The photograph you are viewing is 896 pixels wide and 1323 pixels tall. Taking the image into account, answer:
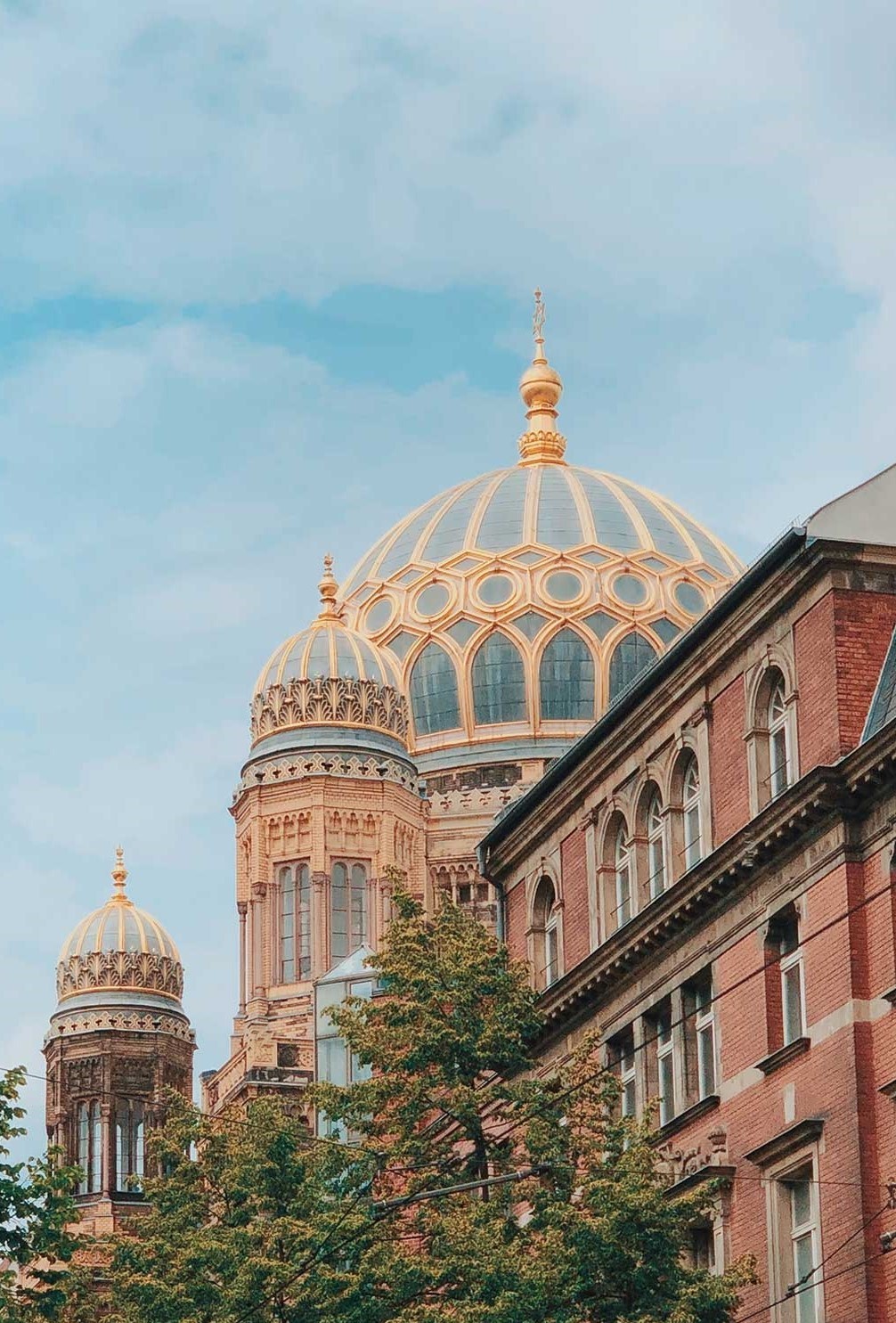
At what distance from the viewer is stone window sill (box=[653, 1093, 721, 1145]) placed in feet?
156

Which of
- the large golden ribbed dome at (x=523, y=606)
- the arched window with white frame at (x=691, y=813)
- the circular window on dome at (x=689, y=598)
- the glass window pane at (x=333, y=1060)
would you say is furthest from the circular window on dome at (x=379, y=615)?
the arched window with white frame at (x=691, y=813)

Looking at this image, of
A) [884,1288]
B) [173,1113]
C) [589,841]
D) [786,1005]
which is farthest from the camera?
[173,1113]

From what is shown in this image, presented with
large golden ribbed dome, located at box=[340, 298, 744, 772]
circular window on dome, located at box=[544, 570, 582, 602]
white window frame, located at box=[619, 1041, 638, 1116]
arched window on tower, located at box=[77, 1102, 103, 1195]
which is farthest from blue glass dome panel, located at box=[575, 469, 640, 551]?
white window frame, located at box=[619, 1041, 638, 1116]

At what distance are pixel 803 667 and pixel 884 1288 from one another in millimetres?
8674

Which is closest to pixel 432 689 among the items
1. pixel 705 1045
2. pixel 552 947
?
pixel 552 947

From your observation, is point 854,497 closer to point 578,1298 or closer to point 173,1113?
point 578,1298

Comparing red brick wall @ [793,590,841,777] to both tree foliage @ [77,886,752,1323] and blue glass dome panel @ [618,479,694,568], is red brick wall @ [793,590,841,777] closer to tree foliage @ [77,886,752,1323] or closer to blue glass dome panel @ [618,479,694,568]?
tree foliage @ [77,886,752,1323]

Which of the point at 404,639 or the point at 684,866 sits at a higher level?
the point at 404,639

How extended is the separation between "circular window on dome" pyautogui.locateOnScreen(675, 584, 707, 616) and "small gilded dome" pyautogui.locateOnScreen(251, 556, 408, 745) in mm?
16375

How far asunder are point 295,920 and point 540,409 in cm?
3488

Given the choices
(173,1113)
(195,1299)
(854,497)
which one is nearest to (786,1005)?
(854,497)

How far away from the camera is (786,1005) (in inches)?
1799

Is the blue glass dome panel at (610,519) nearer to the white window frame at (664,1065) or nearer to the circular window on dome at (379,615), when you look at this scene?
the circular window on dome at (379,615)

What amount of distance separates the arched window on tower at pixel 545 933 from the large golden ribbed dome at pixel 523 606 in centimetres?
5118
